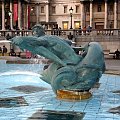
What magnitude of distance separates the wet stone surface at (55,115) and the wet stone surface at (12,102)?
1.22 m

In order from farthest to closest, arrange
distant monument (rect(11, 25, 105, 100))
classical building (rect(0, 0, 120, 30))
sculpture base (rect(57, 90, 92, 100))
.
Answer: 1. classical building (rect(0, 0, 120, 30))
2. sculpture base (rect(57, 90, 92, 100))
3. distant monument (rect(11, 25, 105, 100))

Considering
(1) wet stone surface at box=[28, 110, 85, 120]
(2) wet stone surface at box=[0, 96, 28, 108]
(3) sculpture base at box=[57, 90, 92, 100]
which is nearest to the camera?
(1) wet stone surface at box=[28, 110, 85, 120]

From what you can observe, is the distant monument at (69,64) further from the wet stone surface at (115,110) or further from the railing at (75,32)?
the railing at (75,32)

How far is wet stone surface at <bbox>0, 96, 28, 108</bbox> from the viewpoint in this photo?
40.5 feet

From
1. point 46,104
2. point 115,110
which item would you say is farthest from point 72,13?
point 115,110

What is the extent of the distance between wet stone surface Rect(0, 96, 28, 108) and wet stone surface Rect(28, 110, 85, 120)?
1216 mm

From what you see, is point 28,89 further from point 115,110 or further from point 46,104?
point 115,110

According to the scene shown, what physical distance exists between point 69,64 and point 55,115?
2645 millimetres

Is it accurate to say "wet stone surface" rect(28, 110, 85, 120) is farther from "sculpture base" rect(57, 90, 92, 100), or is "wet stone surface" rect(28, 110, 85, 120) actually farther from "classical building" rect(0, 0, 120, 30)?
"classical building" rect(0, 0, 120, 30)

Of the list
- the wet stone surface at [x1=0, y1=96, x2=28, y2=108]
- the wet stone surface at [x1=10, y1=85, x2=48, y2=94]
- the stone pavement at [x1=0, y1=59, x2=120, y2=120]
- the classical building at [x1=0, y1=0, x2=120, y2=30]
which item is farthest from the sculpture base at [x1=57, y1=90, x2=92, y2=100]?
the classical building at [x1=0, y1=0, x2=120, y2=30]

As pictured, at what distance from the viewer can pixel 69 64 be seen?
43.2 feet

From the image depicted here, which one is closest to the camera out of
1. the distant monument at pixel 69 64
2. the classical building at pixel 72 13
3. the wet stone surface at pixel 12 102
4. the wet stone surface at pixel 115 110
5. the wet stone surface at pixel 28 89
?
the wet stone surface at pixel 115 110

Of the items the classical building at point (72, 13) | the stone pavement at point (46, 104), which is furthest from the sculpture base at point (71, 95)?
the classical building at point (72, 13)

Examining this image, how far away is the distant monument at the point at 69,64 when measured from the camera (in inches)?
511
